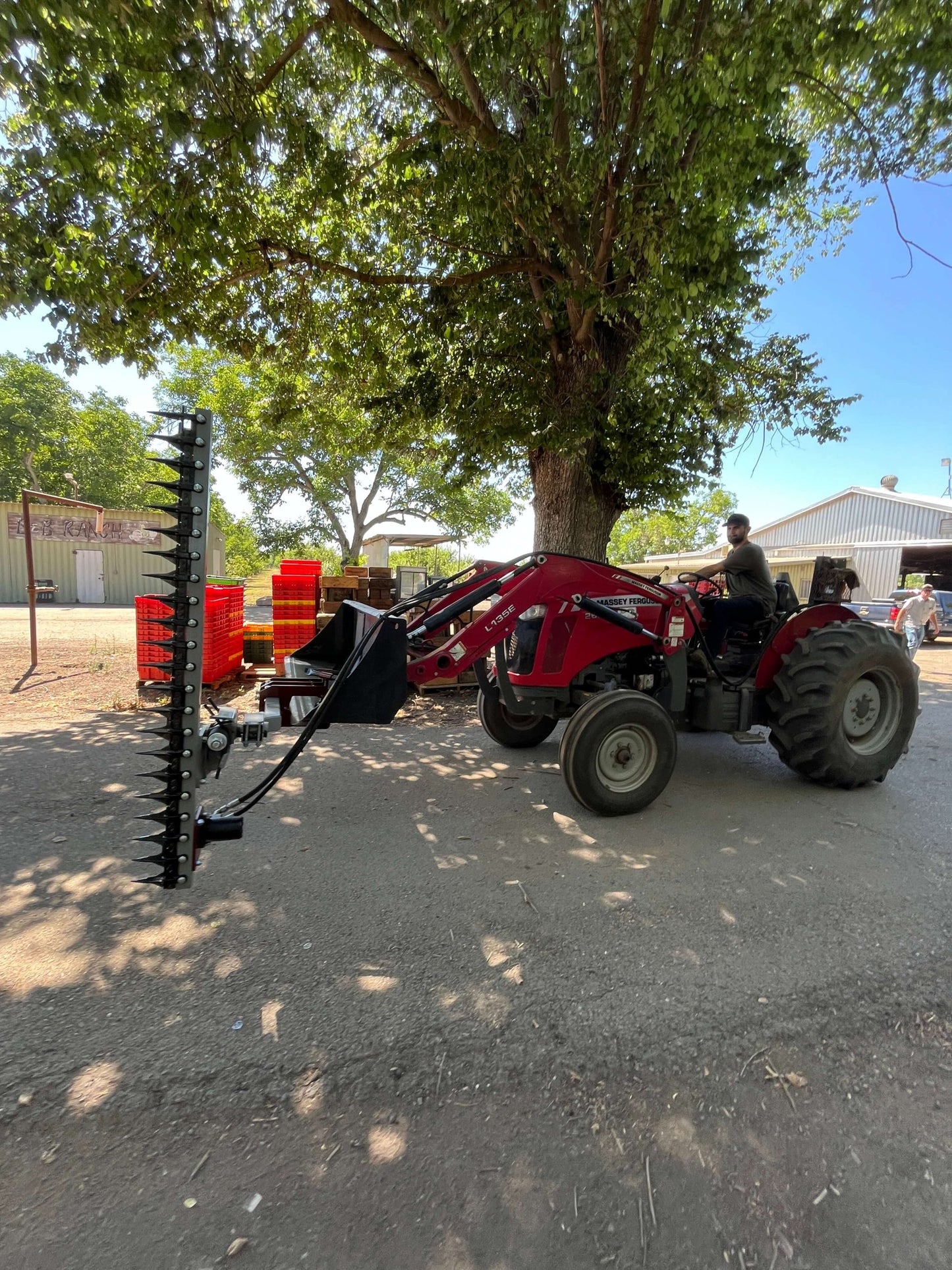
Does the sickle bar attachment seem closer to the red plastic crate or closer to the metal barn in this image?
the red plastic crate

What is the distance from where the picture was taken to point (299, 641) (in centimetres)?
945

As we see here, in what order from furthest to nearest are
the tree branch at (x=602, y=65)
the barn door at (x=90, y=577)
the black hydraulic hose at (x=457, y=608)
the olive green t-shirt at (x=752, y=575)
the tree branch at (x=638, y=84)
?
1. the barn door at (x=90, y=577)
2. the olive green t-shirt at (x=752, y=575)
3. the tree branch at (x=602, y=65)
4. the tree branch at (x=638, y=84)
5. the black hydraulic hose at (x=457, y=608)

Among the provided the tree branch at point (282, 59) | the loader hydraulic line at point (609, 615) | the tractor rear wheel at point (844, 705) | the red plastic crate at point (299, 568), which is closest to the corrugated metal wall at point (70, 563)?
the red plastic crate at point (299, 568)

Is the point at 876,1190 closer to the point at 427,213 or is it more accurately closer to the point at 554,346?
the point at 554,346

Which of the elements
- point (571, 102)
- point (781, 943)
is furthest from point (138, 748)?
point (571, 102)

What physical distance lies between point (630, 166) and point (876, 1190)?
23.4ft

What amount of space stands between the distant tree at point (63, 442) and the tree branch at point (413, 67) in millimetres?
31429

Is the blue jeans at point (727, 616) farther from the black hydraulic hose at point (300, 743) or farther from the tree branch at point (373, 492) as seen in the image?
the tree branch at point (373, 492)

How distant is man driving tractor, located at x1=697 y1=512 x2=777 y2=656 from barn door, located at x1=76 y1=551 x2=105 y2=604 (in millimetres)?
27534

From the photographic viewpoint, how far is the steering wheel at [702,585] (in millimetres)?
5727

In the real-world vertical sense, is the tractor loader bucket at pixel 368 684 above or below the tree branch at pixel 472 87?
below

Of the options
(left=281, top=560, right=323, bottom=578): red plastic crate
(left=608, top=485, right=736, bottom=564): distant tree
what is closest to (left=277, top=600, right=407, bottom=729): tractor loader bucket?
(left=281, top=560, right=323, bottom=578): red plastic crate

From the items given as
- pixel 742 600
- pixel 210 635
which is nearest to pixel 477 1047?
pixel 742 600

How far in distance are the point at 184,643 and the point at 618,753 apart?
2.98 m
